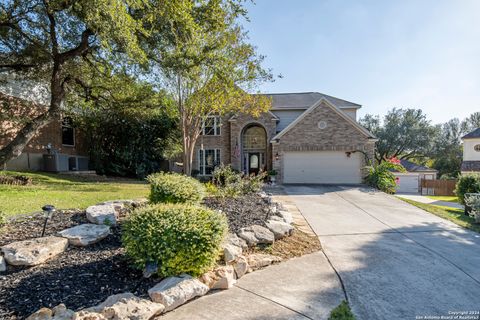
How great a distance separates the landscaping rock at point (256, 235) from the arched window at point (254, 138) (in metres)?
16.0

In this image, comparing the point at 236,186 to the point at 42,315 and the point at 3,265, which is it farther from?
the point at 42,315

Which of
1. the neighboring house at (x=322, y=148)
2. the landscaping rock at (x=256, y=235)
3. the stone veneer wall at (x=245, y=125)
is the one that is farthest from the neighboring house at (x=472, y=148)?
the landscaping rock at (x=256, y=235)

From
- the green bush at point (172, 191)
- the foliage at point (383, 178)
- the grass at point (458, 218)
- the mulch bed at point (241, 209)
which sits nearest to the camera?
the green bush at point (172, 191)

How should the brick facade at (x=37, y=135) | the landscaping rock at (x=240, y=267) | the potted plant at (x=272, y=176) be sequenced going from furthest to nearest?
1. the potted plant at (x=272, y=176)
2. the brick facade at (x=37, y=135)
3. the landscaping rock at (x=240, y=267)

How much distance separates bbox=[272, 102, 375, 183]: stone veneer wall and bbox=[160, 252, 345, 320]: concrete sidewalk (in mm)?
12635

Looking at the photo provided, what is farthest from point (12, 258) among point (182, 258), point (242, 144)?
point (242, 144)

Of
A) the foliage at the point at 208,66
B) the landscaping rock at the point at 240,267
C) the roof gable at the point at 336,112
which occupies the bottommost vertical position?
the landscaping rock at the point at 240,267

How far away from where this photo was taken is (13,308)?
2502 mm

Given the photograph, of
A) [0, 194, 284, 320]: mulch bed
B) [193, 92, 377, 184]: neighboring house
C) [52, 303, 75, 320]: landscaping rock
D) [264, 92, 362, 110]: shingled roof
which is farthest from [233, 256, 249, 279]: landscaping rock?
[264, 92, 362, 110]: shingled roof

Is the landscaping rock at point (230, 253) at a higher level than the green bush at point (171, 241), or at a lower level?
lower

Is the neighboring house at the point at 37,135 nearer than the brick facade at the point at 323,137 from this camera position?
Yes

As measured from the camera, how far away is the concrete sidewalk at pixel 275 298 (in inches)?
108

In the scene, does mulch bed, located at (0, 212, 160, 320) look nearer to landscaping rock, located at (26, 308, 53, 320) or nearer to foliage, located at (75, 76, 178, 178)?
landscaping rock, located at (26, 308, 53, 320)

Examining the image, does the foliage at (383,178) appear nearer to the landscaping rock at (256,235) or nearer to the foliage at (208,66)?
the foliage at (208,66)
